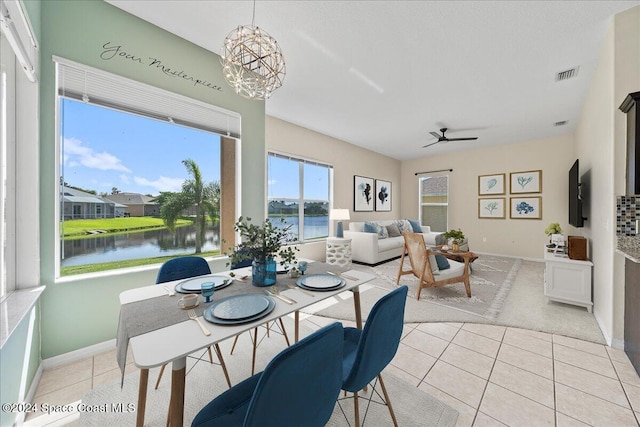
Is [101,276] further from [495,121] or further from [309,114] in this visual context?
[495,121]

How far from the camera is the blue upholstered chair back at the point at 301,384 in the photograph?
2.16ft

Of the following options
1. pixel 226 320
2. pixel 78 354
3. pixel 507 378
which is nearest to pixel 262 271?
pixel 226 320

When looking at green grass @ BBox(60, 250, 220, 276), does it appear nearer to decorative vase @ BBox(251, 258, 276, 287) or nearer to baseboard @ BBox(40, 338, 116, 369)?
baseboard @ BBox(40, 338, 116, 369)

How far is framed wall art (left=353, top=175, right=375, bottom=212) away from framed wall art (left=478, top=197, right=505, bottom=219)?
2715 mm

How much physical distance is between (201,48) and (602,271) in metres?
4.66

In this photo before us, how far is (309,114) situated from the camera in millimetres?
4070

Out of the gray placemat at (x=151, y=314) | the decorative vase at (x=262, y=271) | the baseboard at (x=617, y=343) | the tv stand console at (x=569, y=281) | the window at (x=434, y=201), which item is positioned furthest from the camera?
the window at (x=434, y=201)

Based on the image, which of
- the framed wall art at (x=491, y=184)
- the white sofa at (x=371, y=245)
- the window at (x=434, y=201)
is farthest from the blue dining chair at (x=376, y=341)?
the window at (x=434, y=201)

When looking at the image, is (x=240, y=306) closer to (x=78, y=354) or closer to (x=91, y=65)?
(x=78, y=354)

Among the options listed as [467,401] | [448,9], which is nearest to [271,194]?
[448,9]

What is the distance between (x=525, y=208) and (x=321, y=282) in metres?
6.26

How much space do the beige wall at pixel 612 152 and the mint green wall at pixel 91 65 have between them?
12.6 ft

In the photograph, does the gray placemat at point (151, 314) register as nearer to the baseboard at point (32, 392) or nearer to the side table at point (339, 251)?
the baseboard at point (32, 392)

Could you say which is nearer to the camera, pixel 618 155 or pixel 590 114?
pixel 618 155
